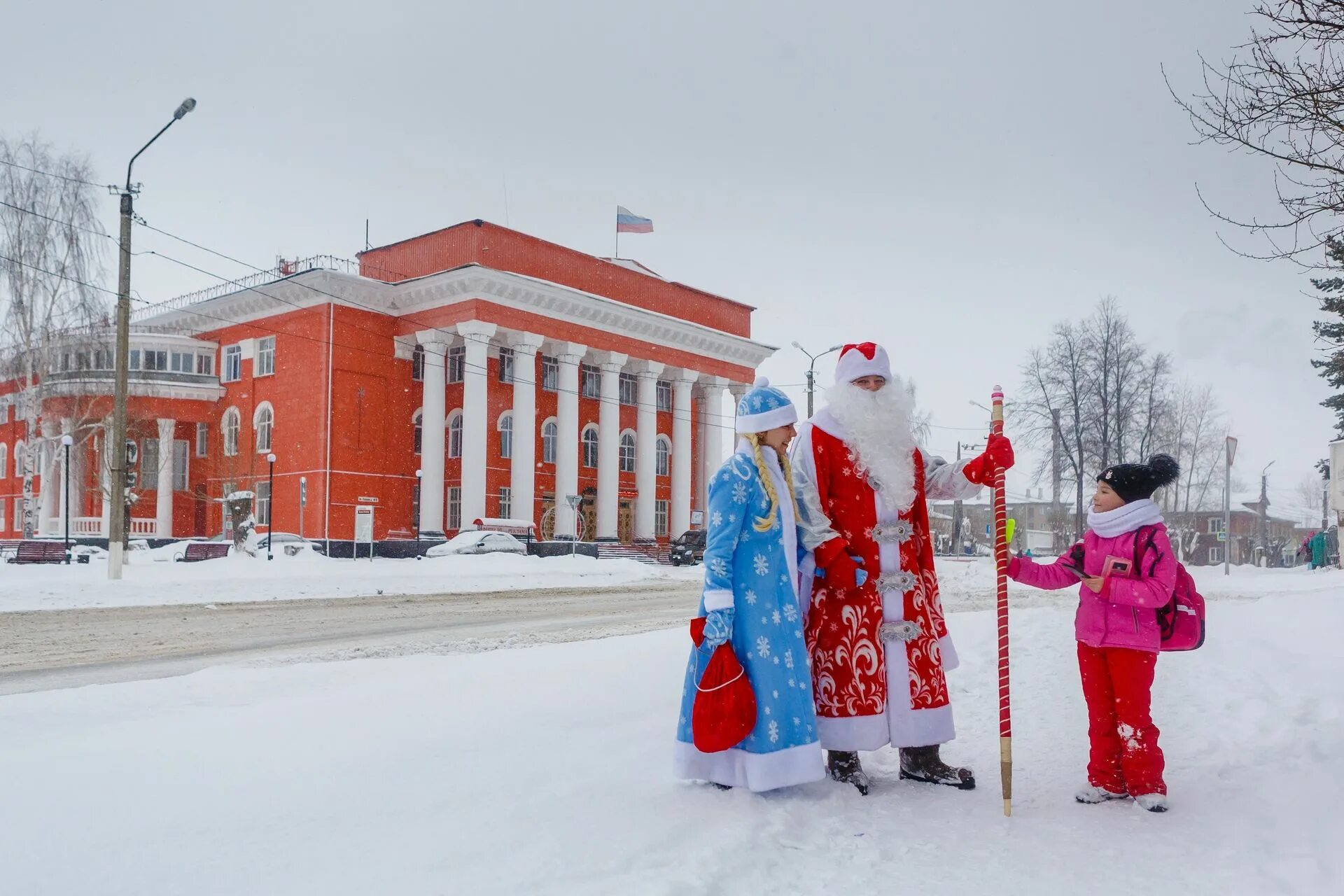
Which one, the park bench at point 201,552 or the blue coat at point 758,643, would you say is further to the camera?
the park bench at point 201,552

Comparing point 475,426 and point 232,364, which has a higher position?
point 232,364

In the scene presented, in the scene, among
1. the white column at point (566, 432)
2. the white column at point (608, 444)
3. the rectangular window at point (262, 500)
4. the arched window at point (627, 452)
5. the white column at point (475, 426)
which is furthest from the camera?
the arched window at point (627, 452)

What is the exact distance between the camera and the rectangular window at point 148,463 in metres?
39.7

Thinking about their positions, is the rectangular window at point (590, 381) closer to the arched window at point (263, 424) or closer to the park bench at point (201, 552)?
the arched window at point (263, 424)

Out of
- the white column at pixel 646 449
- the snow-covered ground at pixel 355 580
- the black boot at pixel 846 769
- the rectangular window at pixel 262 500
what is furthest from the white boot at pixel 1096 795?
the white column at pixel 646 449

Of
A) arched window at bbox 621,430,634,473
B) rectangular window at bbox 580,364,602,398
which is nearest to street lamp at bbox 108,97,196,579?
rectangular window at bbox 580,364,602,398

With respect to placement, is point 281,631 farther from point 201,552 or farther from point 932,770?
point 201,552

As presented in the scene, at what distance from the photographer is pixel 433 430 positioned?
36.1 meters

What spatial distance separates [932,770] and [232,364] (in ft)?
131

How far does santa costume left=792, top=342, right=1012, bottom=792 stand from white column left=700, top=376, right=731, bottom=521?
133ft

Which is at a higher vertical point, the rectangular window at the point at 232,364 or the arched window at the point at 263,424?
the rectangular window at the point at 232,364

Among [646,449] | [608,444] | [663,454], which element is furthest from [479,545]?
[663,454]

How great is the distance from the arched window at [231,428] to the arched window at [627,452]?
50.4ft

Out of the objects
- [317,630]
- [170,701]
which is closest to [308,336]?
[317,630]
